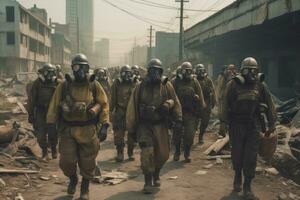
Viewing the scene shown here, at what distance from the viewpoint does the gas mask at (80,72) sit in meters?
6.52

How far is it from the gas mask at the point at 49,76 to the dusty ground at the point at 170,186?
1.82 meters

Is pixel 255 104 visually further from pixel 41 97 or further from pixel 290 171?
pixel 41 97

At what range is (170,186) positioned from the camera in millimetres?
7770

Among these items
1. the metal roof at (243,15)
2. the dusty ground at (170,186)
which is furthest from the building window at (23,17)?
the dusty ground at (170,186)

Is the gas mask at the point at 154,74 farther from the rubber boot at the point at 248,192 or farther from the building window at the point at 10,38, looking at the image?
the building window at the point at 10,38

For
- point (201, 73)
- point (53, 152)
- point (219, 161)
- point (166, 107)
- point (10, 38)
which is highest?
point (10, 38)

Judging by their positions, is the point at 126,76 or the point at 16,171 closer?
the point at 16,171

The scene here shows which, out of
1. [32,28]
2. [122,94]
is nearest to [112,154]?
[122,94]

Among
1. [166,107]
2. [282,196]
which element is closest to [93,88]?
[166,107]

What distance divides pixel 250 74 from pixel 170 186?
7.86 ft

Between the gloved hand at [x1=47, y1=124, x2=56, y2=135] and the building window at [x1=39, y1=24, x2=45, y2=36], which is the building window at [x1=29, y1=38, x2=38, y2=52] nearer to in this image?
the building window at [x1=39, y1=24, x2=45, y2=36]

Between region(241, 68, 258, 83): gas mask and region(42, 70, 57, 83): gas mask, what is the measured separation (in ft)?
14.8

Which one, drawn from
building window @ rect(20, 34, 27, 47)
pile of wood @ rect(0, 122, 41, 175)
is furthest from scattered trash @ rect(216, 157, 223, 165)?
building window @ rect(20, 34, 27, 47)

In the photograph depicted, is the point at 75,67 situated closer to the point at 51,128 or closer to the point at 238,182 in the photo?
the point at 51,128
